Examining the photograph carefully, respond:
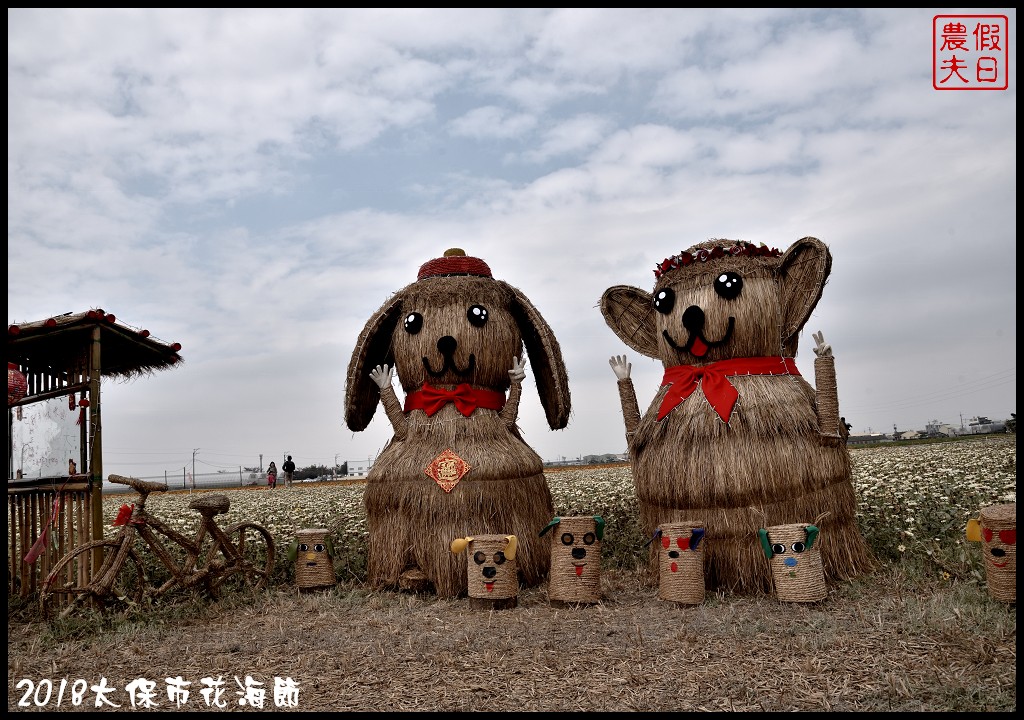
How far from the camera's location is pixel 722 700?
3992mm

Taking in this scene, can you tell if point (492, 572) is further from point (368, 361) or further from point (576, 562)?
point (368, 361)

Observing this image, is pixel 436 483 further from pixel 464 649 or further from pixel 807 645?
pixel 807 645

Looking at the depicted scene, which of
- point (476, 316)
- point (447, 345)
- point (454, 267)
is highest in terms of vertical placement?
point (454, 267)

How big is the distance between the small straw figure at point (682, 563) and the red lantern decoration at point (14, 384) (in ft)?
19.5

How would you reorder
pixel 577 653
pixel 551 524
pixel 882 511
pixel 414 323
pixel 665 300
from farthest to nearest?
pixel 882 511
pixel 414 323
pixel 665 300
pixel 551 524
pixel 577 653

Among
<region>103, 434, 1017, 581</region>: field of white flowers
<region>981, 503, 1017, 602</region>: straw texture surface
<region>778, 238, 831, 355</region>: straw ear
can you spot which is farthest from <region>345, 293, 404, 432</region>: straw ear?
<region>981, 503, 1017, 602</region>: straw texture surface

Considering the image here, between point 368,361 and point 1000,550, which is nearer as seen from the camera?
point 1000,550

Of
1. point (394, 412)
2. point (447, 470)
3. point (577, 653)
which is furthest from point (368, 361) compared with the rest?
point (577, 653)

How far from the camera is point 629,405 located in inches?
289

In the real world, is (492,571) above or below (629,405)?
below

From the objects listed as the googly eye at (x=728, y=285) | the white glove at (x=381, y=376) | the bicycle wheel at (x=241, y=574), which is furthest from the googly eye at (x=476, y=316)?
the bicycle wheel at (x=241, y=574)

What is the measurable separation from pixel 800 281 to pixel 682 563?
9.36ft

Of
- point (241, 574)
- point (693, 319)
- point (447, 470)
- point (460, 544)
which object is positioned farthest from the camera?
point (241, 574)

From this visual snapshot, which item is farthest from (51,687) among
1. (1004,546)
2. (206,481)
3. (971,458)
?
(206,481)
